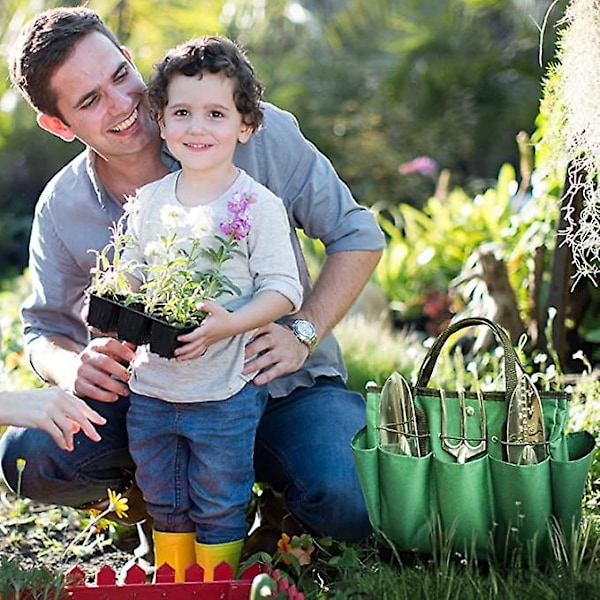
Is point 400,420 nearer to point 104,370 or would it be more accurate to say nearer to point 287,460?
point 287,460

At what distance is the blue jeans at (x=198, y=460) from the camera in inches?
110

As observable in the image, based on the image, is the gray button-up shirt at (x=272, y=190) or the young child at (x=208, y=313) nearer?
the young child at (x=208, y=313)

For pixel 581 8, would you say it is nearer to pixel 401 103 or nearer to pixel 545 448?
pixel 545 448

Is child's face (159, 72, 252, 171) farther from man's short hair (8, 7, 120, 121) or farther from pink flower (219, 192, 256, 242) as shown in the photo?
man's short hair (8, 7, 120, 121)

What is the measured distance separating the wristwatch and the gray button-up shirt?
0.63 feet

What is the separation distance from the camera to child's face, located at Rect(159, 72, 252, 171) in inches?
105

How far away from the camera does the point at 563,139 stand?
10.3 feet

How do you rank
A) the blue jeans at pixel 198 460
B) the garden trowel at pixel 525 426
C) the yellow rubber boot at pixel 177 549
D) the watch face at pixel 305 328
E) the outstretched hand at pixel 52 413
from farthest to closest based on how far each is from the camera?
the watch face at pixel 305 328
the yellow rubber boot at pixel 177 549
the blue jeans at pixel 198 460
the garden trowel at pixel 525 426
the outstretched hand at pixel 52 413

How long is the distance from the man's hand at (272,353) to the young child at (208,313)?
1.2 inches

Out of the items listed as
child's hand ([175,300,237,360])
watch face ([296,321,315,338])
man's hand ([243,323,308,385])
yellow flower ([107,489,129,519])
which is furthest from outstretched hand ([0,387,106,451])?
watch face ([296,321,315,338])

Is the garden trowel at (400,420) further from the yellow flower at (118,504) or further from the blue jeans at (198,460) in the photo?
the yellow flower at (118,504)

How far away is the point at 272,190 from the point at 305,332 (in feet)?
1.45

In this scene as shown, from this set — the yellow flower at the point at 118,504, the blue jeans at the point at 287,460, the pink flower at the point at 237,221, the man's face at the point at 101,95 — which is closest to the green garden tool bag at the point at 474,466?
the blue jeans at the point at 287,460

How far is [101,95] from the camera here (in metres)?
2.99
